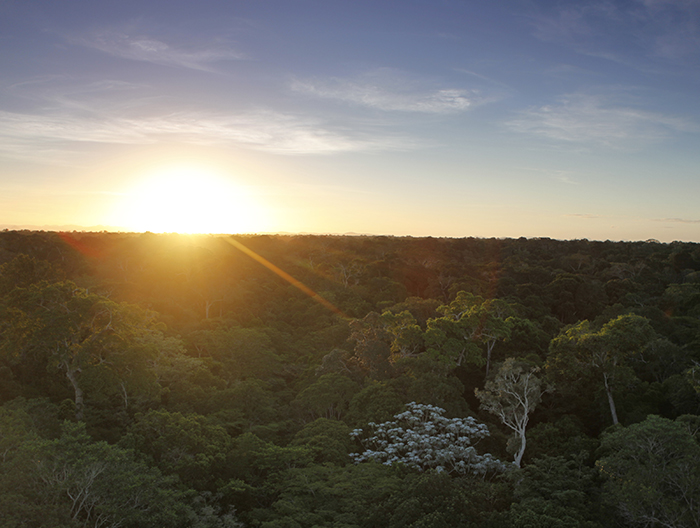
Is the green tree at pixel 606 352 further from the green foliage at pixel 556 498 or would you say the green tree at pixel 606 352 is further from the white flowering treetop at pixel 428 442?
the green foliage at pixel 556 498

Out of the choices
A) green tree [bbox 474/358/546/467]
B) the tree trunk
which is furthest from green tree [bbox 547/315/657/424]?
the tree trunk

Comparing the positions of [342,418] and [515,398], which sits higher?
[515,398]

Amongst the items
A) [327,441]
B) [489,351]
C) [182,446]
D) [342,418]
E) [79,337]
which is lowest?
[342,418]

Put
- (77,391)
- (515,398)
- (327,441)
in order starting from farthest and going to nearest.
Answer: (77,391) < (515,398) < (327,441)

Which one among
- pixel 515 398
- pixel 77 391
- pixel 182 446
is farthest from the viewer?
pixel 77 391

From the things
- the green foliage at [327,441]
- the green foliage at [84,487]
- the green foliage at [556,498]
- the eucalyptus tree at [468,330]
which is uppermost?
the eucalyptus tree at [468,330]

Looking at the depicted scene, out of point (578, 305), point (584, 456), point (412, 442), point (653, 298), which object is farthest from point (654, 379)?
point (653, 298)

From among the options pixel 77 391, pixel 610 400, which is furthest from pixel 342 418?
pixel 610 400

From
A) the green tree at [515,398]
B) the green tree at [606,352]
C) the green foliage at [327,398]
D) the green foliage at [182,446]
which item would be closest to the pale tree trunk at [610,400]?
the green tree at [606,352]

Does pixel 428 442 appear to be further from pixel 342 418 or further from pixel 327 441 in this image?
pixel 342 418

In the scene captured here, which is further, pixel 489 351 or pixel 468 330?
pixel 468 330
